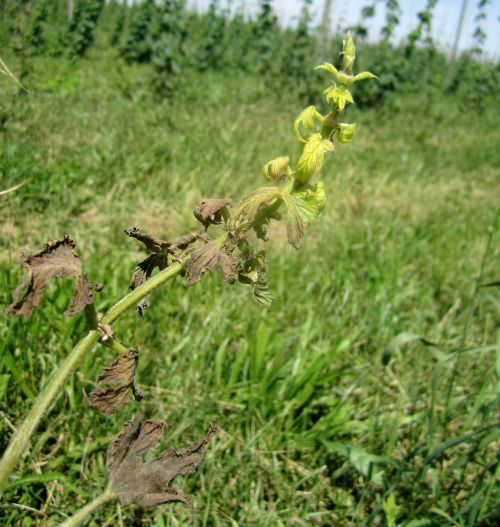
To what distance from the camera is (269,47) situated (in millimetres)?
12430

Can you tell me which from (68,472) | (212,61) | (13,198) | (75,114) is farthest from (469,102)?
(68,472)

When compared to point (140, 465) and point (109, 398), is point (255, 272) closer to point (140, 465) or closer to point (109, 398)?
point (109, 398)

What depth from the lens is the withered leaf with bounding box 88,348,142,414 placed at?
0.69m

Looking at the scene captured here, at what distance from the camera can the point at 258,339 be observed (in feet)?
6.84

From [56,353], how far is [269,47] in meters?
11.7

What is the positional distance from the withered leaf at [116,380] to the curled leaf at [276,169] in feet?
0.89

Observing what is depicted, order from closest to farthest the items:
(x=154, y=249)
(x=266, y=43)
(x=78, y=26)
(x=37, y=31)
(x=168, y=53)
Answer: (x=154, y=249), (x=37, y=31), (x=78, y=26), (x=168, y=53), (x=266, y=43)

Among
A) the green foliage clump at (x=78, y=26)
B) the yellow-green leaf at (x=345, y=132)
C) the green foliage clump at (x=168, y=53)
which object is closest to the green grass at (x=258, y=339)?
the green foliage clump at (x=78, y=26)

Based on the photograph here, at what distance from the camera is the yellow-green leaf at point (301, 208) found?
688mm

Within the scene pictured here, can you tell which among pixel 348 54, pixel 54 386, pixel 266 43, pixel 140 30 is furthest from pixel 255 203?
pixel 140 30

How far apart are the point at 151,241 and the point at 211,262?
104 mm

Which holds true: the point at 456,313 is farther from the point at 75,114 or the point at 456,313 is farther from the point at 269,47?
the point at 269,47

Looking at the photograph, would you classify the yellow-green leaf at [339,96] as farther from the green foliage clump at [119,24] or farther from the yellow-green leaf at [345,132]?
the green foliage clump at [119,24]

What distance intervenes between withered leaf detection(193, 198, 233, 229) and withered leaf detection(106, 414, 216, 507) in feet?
1.03
